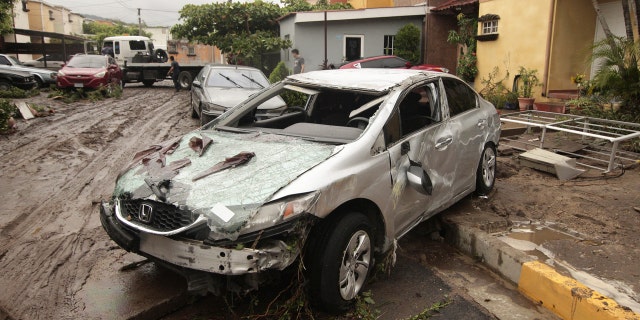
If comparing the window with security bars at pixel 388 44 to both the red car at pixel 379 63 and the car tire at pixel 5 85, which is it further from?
the car tire at pixel 5 85

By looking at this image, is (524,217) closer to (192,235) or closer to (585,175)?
(585,175)

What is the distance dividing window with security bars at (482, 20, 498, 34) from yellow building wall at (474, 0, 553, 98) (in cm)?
22

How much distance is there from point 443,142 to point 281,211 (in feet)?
6.72

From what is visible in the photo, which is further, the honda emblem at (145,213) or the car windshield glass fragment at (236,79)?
the car windshield glass fragment at (236,79)

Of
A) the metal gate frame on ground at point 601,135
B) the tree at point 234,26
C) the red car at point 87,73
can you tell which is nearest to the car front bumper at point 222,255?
the metal gate frame on ground at point 601,135

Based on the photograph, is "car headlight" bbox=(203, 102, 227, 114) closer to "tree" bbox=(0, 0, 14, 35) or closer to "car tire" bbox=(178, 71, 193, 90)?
"tree" bbox=(0, 0, 14, 35)

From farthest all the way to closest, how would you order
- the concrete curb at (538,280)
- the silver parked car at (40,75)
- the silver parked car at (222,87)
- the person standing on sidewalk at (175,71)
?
the person standing on sidewalk at (175,71), the silver parked car at (40,75), the silver parked car at (222,87), the concrete curb at (538,280)

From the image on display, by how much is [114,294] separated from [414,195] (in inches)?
93.5

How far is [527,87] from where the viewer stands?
11508 millimetres

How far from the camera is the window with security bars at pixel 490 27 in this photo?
13164 mm

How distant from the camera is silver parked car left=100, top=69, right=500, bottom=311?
2.64 meters

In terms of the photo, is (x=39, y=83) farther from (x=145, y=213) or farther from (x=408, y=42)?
(x=145, y=213)

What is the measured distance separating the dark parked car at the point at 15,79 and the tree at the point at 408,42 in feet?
43.1

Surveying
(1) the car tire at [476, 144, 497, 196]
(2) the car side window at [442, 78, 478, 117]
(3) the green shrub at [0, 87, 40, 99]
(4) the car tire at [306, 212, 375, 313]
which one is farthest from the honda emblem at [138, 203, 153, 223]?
(3) the green shrub at [0, 87, 40, 99]
